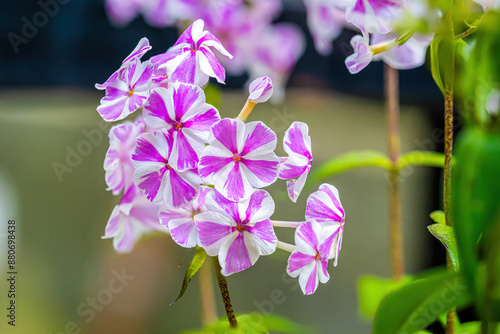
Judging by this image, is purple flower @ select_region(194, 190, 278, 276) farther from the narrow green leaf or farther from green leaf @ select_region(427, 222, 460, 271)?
the narrow green leaf

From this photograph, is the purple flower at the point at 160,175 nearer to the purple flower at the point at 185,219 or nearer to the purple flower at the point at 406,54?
the purple flower at the point at 185,219

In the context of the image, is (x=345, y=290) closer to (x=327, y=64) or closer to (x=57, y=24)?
(x=327, y=64)

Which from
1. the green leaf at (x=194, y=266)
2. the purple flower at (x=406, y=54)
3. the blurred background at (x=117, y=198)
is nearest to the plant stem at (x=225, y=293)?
the green leaf at (x=194, y=266)

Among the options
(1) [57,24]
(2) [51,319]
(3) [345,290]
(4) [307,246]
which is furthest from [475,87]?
(3) [345,290]

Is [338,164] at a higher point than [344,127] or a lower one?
lower

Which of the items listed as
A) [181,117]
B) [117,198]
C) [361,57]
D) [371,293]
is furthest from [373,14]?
[117,198]

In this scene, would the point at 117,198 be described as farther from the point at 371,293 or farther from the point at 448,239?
the point at 448,239
